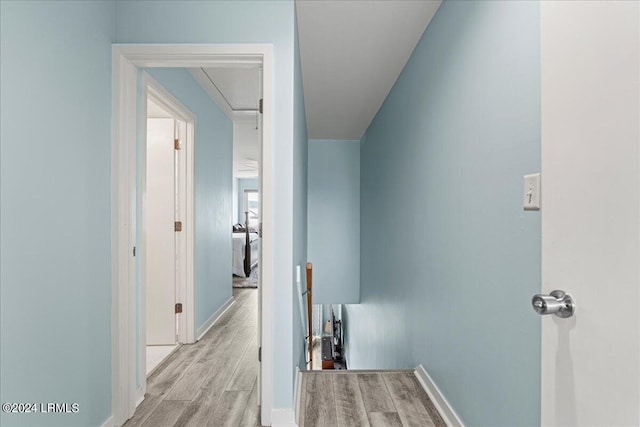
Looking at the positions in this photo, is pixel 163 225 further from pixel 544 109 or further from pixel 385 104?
pixel 544 109

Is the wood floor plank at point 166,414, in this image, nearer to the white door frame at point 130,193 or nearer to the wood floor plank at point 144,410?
the wood floor plank at point 144,410

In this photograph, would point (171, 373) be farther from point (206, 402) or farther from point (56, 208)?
point (56, 208)

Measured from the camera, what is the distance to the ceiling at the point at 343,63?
2.04m

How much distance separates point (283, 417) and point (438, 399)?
2.80 ft

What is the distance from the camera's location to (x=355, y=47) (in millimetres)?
2521

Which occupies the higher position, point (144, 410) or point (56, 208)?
point (56, 208)

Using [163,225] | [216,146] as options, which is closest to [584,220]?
[163,225]

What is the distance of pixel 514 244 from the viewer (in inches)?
48.7

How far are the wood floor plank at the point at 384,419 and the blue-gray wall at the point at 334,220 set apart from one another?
12.1 ft

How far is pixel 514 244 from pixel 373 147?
322 cm

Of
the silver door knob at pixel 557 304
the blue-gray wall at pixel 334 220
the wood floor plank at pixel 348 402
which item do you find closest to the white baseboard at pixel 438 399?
the wood floor plank at pixel 348 402

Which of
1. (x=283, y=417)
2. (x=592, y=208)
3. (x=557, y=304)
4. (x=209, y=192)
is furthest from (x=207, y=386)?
(x=592, y=208)

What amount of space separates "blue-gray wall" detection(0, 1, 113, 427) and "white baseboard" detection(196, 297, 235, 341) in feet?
4.89

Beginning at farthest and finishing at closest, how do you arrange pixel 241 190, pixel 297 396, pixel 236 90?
pixel 241 190 < pixel 236 90 < pixel 297 396
